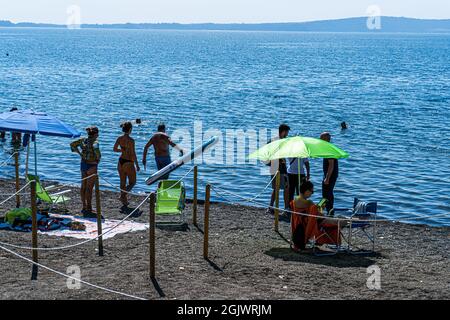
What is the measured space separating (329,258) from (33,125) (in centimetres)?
654

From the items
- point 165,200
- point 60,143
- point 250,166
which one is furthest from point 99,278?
point 60,143

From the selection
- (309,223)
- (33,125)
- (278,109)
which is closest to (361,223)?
(309,223)

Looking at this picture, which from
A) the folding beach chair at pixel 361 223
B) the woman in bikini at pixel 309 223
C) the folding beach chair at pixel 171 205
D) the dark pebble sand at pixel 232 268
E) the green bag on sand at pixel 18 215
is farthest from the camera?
the folding beach chair at pixel 171 205

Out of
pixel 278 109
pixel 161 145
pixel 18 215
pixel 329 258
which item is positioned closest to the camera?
pixel 329 258

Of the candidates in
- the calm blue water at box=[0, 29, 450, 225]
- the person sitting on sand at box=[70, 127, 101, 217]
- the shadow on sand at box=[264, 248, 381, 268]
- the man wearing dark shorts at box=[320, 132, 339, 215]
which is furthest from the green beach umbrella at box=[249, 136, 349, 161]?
the calm blue water at box=[0, 29, 450, 225]

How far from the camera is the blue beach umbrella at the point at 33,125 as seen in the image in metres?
14.9

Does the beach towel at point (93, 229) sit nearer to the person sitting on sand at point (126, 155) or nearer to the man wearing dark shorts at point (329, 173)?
the person sitting on sand at point (126, 155)

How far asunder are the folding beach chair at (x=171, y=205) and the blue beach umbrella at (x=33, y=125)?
2.19 metres

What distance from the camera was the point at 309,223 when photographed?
12.8 m

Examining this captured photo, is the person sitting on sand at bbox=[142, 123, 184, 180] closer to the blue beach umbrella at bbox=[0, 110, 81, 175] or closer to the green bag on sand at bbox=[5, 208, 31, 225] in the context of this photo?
the blue beach umbrella at bbox=[0, 110, 81, 175]

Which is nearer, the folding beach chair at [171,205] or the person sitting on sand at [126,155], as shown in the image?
the folding beach chair at [171,205]

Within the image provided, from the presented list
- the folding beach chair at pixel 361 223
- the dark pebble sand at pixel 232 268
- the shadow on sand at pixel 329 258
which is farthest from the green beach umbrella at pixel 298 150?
the shadow on sand at pixel 329 258

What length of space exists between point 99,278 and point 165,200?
14.2ft

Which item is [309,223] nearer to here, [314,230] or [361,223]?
[314,230]
